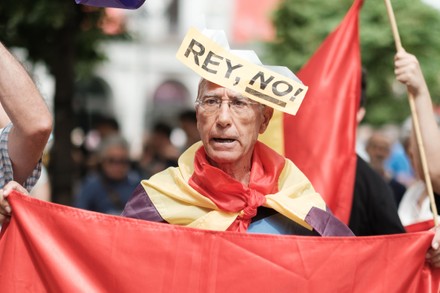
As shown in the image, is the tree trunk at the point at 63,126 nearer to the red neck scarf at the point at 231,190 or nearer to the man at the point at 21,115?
the red neck scarf at the point at 231,190

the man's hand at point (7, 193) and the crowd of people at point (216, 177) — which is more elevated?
the crowd of people at point (216, 177)

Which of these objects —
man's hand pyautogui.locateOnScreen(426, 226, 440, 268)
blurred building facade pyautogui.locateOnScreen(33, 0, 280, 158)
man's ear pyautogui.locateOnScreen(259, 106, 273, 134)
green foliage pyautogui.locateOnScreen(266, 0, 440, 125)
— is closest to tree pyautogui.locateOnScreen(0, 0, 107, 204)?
man's ear pyautogui.locateOnScreen(259, 106, 273, 134)

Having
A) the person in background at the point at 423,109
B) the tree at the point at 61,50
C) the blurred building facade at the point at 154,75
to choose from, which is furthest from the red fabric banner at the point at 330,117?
the blurred building facade at the point at 154,75

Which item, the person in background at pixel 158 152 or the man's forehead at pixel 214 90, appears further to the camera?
the person in background at pixel 158 152

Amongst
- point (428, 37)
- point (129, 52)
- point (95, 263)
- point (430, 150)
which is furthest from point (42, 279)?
point (129, 52)

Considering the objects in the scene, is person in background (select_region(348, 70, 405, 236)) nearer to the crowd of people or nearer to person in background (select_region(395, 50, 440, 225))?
person in background (select_region(395, 50, 440, 225))

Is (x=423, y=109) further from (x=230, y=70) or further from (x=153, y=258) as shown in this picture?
(x=153, y=258)

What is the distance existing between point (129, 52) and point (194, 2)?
3336 millimetres

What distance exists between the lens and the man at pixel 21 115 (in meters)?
3.91

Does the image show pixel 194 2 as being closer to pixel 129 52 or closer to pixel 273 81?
pixel 129 52

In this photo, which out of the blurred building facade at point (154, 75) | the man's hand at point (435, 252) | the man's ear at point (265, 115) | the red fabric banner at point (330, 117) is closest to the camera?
the man's hand at point (435, 252)

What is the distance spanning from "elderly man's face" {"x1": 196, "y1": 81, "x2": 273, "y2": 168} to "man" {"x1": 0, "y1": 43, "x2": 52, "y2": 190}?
0.63 m

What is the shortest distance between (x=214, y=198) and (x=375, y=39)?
18.8m

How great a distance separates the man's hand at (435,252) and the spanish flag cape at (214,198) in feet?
1.40
